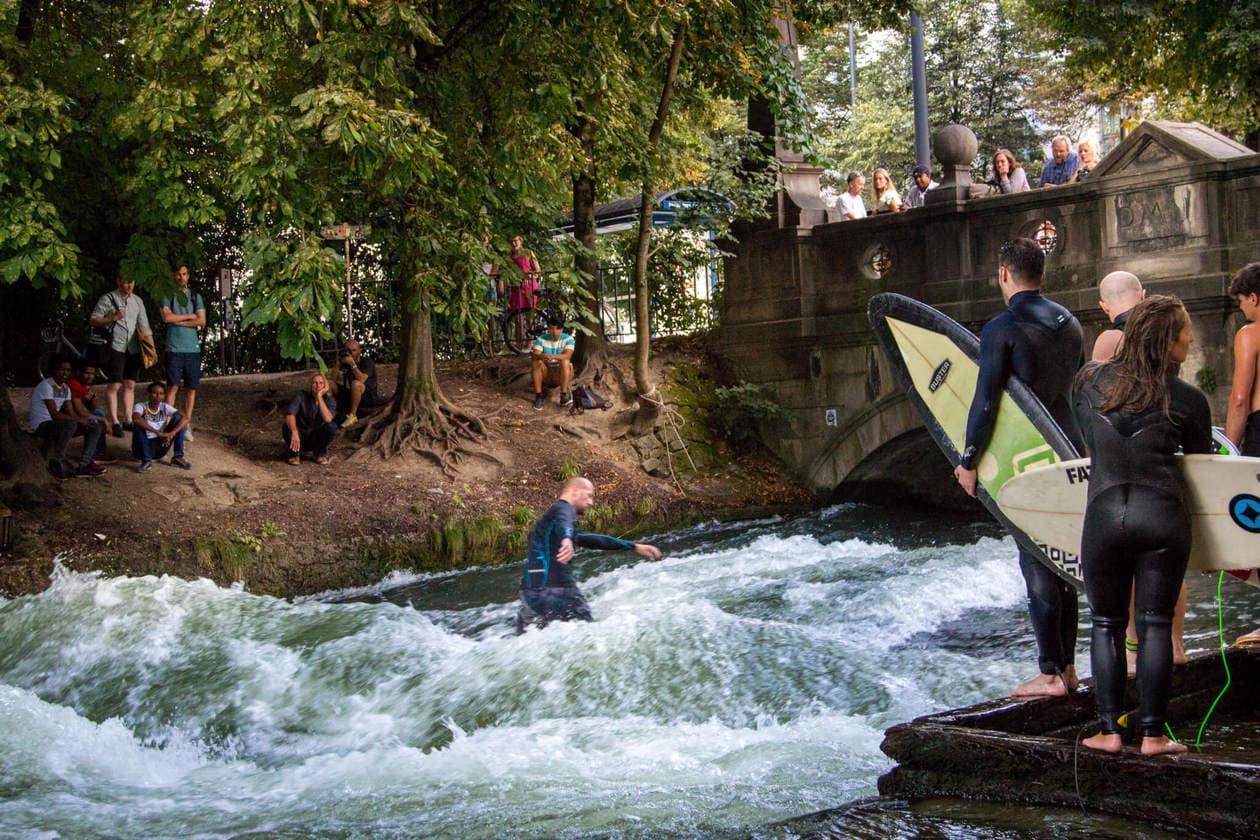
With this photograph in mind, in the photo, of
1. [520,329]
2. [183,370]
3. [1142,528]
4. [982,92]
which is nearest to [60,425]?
[183,370]

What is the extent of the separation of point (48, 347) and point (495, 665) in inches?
454

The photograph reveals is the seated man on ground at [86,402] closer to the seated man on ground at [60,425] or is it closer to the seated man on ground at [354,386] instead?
Result: the seated man on ground at [60,425]

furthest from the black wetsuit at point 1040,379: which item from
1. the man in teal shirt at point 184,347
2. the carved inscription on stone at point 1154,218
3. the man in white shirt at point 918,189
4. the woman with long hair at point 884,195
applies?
the man in white shirt at point 918,189

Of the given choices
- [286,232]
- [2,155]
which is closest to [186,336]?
[286,232]

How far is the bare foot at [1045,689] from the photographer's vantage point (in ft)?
19.0

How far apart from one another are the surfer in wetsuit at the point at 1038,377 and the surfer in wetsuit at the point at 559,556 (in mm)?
2972

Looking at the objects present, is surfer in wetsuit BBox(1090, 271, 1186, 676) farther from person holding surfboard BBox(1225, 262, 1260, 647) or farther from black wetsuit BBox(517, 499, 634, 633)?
black wetsuit BBox(517, 499, 634, 633)

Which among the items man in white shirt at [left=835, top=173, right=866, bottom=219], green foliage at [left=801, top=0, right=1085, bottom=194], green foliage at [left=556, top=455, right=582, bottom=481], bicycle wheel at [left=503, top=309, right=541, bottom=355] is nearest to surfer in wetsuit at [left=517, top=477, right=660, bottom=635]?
green foliage at [left=556, top=455, right=582, bottom=481]

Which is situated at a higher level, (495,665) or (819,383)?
(819,383)

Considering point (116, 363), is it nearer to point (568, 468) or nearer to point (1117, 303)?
point (568, 468)

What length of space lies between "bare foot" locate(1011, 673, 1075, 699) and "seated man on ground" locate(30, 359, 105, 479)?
35.5 ft

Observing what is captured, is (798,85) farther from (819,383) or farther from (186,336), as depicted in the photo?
(186,336)

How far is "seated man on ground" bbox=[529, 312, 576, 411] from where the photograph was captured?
17781mm

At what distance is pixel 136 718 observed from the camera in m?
9.25
